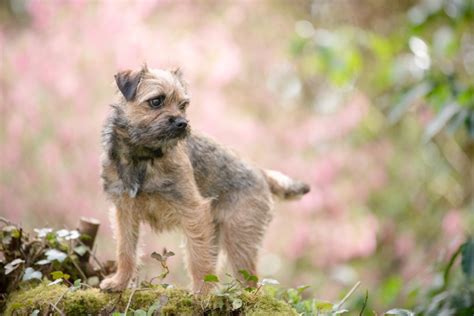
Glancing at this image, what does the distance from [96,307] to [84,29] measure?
621 centimetres

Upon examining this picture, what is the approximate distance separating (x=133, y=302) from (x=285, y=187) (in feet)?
5.83

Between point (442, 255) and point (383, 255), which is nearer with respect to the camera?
point (442, 255)

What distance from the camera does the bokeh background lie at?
9125 mm

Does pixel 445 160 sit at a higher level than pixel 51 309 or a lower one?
higher

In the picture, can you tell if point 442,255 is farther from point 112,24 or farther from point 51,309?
point 112,24

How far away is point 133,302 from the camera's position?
4.03m

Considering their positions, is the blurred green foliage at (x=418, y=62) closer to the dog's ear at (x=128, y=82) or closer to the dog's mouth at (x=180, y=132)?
the dog's mouth at (x=180, y=132)

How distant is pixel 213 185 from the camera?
4.96m

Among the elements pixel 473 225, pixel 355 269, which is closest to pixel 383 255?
pixel 355 269

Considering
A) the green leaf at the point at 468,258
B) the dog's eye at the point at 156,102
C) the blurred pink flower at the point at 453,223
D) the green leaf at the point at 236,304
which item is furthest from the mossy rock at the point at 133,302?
the blurred pink flower at the point at 453,223

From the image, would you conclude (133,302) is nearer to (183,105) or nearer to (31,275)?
(31,275)

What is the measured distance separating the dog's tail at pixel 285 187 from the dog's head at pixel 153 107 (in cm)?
130

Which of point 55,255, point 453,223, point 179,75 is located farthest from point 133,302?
point 453,223

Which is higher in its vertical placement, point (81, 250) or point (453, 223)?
point (453, 223)
